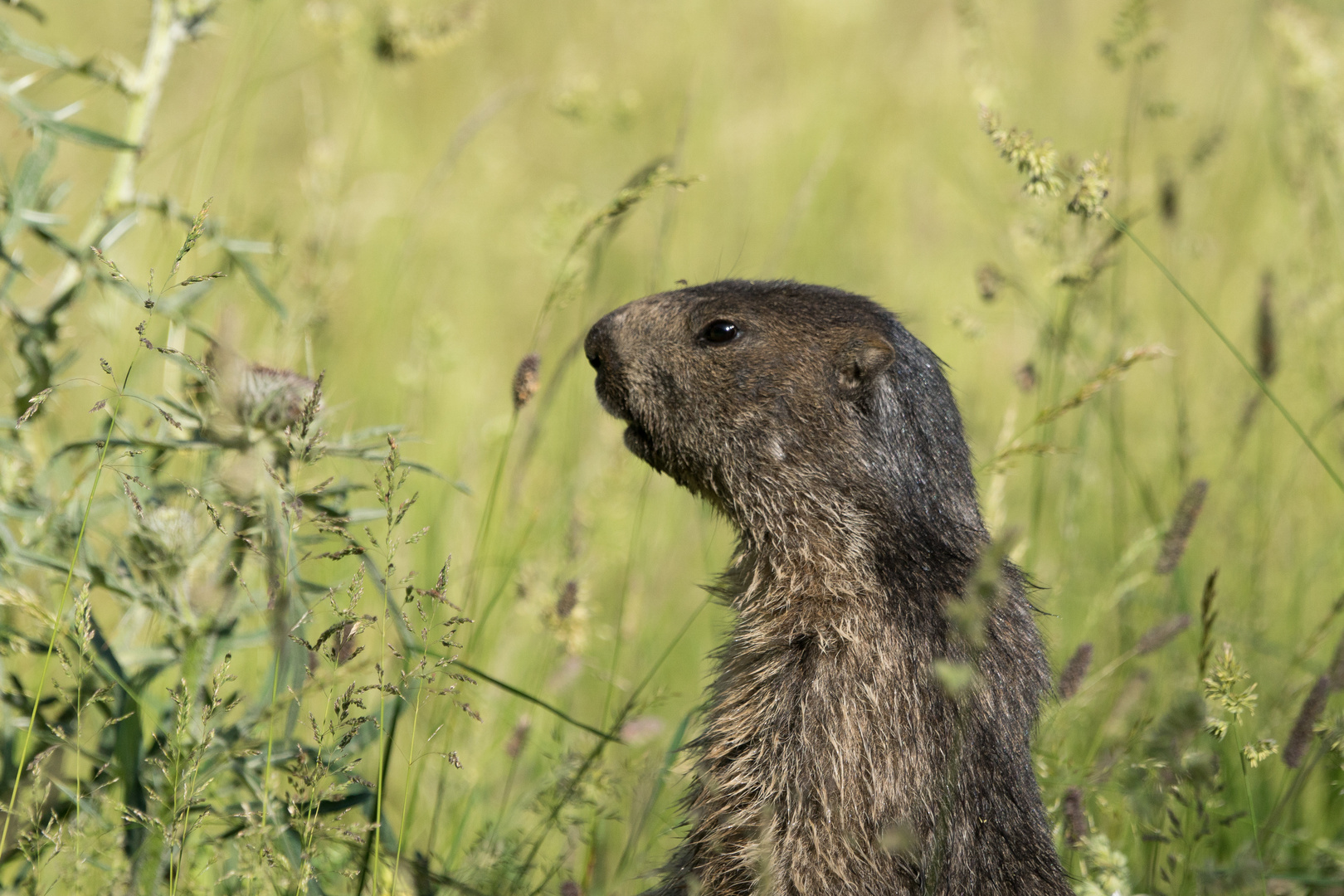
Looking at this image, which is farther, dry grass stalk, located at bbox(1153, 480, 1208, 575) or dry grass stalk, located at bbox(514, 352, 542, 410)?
dry grass stalk, located at bbox(1153, 480, 1208, 575)

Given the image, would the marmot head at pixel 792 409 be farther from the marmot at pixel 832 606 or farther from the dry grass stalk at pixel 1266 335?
the dry grass stalk at pixel 1266 335

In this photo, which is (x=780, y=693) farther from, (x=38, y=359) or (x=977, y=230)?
(x=977, y=230)

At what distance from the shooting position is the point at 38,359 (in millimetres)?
3062

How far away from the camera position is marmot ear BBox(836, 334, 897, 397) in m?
3.22

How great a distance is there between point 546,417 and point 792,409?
2.87 metres

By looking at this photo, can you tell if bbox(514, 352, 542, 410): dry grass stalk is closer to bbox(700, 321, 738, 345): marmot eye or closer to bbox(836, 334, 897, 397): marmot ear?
bbox(700, 321, 738, 345): marmot eye

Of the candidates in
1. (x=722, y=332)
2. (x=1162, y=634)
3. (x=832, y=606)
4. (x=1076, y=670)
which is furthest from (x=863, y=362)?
(x=1162, y=634)

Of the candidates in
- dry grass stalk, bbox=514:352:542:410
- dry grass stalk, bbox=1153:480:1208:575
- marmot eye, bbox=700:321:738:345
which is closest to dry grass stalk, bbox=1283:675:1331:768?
dry grass stalk, bbox=1153:480:1208:575

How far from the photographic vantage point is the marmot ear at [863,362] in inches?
127

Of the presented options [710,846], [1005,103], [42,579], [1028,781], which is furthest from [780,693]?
[1005,103]

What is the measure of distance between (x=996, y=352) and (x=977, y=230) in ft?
4.37

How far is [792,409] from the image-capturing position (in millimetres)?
3328

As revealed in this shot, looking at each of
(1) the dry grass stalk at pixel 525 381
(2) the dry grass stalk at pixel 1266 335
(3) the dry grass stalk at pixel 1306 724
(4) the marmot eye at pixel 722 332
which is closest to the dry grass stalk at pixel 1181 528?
(3) the dry grass stalk at pixel 1306 724

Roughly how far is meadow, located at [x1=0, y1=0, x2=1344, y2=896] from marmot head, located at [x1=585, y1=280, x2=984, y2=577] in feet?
0.97
